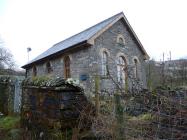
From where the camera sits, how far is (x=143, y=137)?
3156 millimetres

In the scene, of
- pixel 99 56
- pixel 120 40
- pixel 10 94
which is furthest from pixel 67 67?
pixel 10 94

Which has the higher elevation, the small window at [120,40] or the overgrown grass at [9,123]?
the small window at [120,40]

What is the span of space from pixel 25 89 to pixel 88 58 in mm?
9346

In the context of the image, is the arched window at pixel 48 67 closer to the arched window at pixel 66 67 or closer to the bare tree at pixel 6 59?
the arched window at pixel 66 67

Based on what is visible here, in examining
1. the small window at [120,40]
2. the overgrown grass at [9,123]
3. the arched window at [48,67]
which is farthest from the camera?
the arched window at [48,67]

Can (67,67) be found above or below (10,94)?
above

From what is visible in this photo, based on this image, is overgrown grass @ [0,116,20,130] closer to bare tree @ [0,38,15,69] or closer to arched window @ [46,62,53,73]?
arched window @ [46,62,53,73]

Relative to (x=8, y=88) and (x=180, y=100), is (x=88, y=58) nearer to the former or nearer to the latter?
(x=8, y=88)

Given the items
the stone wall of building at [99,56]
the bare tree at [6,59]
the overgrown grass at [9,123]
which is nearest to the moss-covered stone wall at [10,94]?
the overgrown grass at [9,123]

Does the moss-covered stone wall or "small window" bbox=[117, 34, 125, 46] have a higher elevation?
"small window" bbox=[117, 34, 125, 46]

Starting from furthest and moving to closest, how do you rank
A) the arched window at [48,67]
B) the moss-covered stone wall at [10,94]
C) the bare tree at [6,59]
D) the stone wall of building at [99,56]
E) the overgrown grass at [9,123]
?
the bare tree at [6,59]
the arched window at [48,67]
the stone wall of building at [99,56]
the moss-covered stone wall at [10,94]
the overgrown grass at [9,123]

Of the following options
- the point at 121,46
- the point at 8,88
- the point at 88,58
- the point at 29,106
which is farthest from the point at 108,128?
the point at 121,46

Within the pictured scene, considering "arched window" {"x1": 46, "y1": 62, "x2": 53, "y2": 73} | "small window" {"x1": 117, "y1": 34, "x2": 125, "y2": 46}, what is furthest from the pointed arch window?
"small window" {"x1": 117, "y1": 34, "x2": 125, "y2": 46}

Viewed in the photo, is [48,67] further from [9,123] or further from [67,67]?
[9,123]
